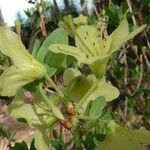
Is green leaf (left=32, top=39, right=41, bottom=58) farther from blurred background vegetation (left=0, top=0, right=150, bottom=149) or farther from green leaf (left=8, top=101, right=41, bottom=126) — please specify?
blurred background vegetation (left=0, top=0, right=150, bottom=149)

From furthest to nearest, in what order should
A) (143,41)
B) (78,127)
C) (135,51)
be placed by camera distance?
(143,41)
(135,51)
(78,127)

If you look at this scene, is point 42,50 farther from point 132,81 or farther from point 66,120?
point 132,81

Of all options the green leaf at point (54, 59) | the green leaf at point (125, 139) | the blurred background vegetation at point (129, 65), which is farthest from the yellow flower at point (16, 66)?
the blurred background vegetation at point (129, 65)

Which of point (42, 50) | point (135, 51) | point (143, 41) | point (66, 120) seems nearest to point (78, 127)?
point (66, 120)

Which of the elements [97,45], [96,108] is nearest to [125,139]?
[96,108]

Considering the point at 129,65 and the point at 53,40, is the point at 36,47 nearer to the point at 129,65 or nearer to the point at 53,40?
the point at 53,40


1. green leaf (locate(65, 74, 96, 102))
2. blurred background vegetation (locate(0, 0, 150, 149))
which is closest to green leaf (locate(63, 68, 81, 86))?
green leaf (locate(65, 74, 96, 102))
